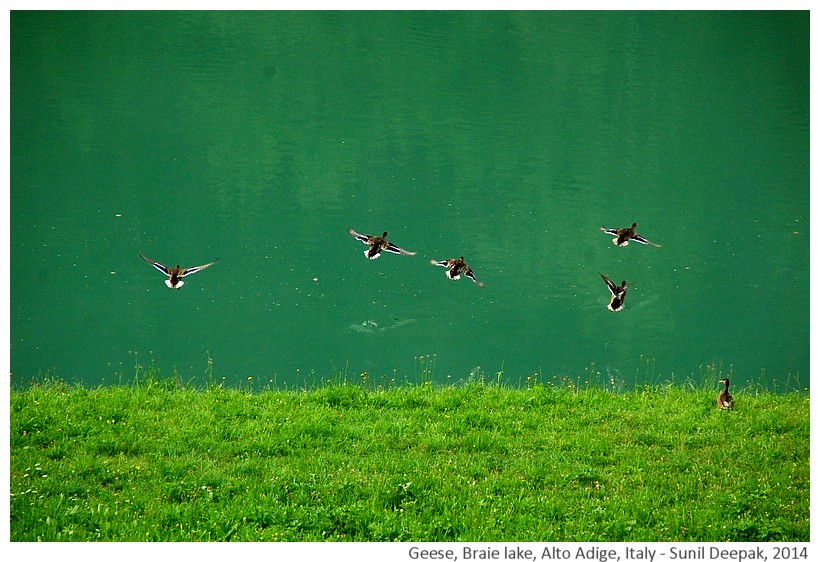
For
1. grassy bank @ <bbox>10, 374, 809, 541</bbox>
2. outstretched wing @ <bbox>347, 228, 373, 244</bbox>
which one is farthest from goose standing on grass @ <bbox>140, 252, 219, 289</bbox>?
outstretched wing @ <bbox>347, 228, 373, 244</bbox>

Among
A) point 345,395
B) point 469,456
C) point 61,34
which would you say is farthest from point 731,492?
point 61,34

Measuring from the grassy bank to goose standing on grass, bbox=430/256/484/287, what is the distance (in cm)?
133

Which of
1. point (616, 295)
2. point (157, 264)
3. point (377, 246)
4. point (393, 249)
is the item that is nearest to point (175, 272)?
point (157, 264)

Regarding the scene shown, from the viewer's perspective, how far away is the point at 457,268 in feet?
30.8

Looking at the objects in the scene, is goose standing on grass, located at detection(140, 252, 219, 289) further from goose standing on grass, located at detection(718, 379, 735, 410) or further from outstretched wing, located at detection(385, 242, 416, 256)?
goose standing on grass, located at detection(718, 379, 735, 410)

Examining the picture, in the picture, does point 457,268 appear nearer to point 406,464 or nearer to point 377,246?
point 377,246

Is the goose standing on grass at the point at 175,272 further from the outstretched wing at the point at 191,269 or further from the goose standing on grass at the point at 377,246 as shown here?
the goose standing on grass at the point at 377,246

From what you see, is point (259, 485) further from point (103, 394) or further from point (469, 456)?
point (103, 394)

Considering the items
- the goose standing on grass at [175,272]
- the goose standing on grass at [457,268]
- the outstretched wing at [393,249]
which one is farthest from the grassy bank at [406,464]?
the outstretched wing at [393,249]

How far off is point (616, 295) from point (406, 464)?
3.37 metres

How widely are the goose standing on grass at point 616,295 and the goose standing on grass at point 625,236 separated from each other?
0.42 m
